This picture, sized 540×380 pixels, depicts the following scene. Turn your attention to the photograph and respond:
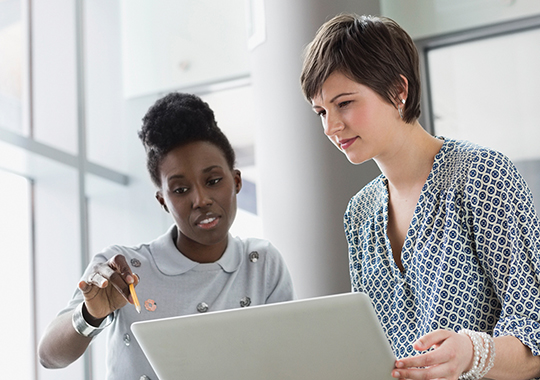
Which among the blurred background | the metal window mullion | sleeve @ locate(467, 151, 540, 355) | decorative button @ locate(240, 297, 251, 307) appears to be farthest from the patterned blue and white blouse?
the metal window mullion

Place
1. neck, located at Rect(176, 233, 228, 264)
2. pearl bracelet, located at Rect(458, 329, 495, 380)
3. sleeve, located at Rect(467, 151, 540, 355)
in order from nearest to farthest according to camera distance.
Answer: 1. pearl bracelet, located at Rect(458, 329, 495, 380)
2. sleeve, located at Rect(467, 151, 540, 355)
3. neck, located at Rect(176, 233, 228, 264)

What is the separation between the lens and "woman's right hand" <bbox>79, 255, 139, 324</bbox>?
1.21m

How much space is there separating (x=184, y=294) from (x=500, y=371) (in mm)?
748

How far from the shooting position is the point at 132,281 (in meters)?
1.21

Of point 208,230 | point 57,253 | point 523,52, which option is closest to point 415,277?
point 208,230

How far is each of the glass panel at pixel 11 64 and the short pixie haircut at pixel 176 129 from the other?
181 centimetres

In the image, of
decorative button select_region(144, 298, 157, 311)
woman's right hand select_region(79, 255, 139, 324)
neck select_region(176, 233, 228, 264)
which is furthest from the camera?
neck select_region(176, 233, 228, 264)

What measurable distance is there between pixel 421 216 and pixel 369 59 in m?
0.37

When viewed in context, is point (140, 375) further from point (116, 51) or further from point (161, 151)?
point (116, 51)

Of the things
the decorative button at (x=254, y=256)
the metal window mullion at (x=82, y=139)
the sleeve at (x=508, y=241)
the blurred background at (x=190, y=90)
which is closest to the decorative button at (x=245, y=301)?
the decorative button at (x=254, y=256)

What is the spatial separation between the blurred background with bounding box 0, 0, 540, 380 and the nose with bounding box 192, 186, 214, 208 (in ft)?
4.14

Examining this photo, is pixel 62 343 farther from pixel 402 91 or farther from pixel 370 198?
pixel 402 91

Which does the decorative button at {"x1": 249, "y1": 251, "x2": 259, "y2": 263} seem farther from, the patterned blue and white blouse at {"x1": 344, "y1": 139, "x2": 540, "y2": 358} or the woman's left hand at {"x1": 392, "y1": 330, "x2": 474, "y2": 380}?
the woman's left hand at {"x1": 392, "y1": 330, "x2": 474, "y2": 380}

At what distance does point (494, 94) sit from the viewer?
9.44ft
